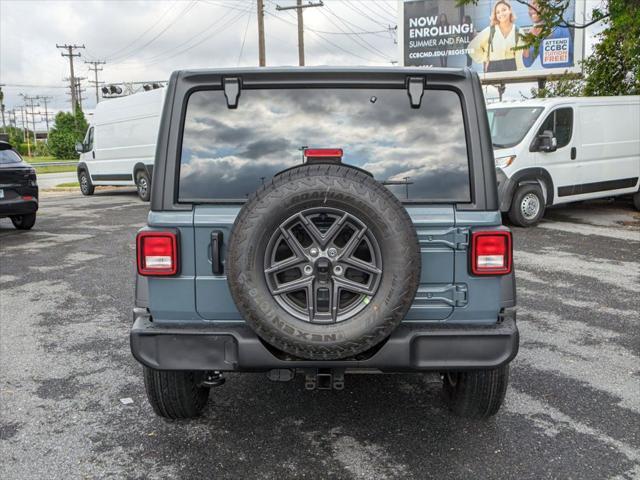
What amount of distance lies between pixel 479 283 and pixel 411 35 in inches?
1099

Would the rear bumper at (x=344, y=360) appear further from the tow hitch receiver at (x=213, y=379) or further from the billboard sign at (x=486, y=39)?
the billboard sign at (x=486, y=39)

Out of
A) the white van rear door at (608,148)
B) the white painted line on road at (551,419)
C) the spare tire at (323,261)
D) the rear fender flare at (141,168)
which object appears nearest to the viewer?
the spare tire at (323,261)

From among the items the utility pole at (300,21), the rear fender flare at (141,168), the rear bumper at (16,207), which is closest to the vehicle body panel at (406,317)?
the rear bumper at (16,207)

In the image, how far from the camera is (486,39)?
89.9 ft

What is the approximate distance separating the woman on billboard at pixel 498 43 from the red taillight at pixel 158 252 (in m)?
26.0

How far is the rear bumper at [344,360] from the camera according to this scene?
288cm

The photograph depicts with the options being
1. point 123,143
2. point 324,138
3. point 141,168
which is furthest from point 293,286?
point 123,143

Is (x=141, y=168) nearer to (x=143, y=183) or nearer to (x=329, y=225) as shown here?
(x=143, y=183)

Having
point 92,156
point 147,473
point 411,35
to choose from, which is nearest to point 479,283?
point 147,473

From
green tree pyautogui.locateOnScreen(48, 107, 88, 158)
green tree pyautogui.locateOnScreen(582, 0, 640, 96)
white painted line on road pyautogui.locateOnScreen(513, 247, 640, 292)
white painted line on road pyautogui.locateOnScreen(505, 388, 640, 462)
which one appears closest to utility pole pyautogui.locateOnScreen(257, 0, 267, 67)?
green tree pyautogui.locateOnScreen(582, 0, 640, 96)

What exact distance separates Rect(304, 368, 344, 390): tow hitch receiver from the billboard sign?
25252 millimetres

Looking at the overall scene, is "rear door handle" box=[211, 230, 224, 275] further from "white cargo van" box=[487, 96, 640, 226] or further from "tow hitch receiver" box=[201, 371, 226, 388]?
"white cargo van" box=[487, 96, 640, 226]

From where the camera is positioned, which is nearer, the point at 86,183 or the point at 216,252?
the point at 216,252

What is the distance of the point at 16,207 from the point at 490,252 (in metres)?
9.51
